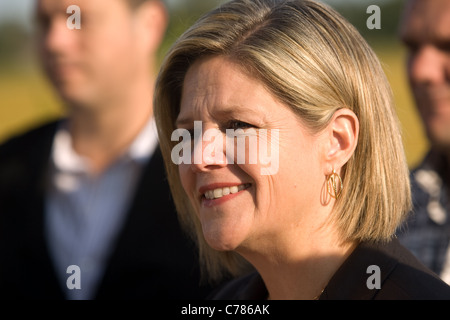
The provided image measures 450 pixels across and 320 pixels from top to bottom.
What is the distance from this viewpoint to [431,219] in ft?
13.1

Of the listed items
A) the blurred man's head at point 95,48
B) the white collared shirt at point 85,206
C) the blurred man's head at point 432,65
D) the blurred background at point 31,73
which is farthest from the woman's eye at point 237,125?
the blurred background at point 31,73

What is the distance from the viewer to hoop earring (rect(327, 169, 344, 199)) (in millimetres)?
2549

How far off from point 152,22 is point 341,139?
271cm

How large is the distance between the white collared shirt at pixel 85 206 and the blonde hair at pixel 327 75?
6.52ft

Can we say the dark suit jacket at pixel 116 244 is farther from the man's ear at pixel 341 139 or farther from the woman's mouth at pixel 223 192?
the man's ear at pixel 341 139

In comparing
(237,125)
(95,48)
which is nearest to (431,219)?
(237,125)

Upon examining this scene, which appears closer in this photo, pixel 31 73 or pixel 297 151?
pixel 297 151

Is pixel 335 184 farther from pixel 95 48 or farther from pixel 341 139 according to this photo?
pixel 95 48

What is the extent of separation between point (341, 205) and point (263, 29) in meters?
0.66

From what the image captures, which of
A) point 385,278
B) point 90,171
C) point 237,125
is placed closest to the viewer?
point 385,278

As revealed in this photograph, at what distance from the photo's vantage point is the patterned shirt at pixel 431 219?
3.87 meters

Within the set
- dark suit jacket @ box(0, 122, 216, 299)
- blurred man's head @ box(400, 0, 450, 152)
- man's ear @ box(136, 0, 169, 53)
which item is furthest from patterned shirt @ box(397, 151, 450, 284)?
man's ear @ box(136, 0, 169, 53)

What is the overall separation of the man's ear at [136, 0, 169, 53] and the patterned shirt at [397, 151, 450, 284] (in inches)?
74.6
